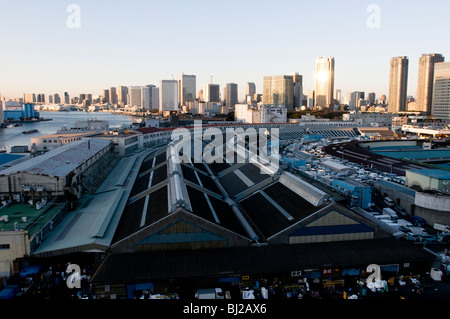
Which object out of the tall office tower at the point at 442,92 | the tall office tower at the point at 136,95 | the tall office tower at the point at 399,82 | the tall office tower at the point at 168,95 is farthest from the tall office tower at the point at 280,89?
the tall office tower at the point at 136,95

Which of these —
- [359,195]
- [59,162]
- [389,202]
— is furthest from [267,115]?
[59,162]

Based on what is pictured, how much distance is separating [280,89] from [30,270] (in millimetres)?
103047

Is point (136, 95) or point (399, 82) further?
point (136, 95)

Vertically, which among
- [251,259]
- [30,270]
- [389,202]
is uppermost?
[251,259]

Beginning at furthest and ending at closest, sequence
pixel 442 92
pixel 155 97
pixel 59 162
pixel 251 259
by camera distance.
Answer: pixel 155 97 < pixel 442 92 < pixel 59 162 < pixel 251 259

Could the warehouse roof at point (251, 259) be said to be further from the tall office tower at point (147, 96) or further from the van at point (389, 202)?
the tall office tower at point (147, 96)

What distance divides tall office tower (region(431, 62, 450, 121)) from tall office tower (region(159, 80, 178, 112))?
249 ft

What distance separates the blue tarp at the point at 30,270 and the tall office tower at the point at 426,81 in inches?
3974

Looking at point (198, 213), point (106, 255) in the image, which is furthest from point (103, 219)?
point (198, 213)

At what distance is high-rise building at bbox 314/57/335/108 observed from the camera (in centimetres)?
13412

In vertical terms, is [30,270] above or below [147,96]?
below

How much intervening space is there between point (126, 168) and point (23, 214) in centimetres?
923

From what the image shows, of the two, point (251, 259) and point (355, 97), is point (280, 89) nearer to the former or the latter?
point (355, 97)

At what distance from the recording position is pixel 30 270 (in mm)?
9719
